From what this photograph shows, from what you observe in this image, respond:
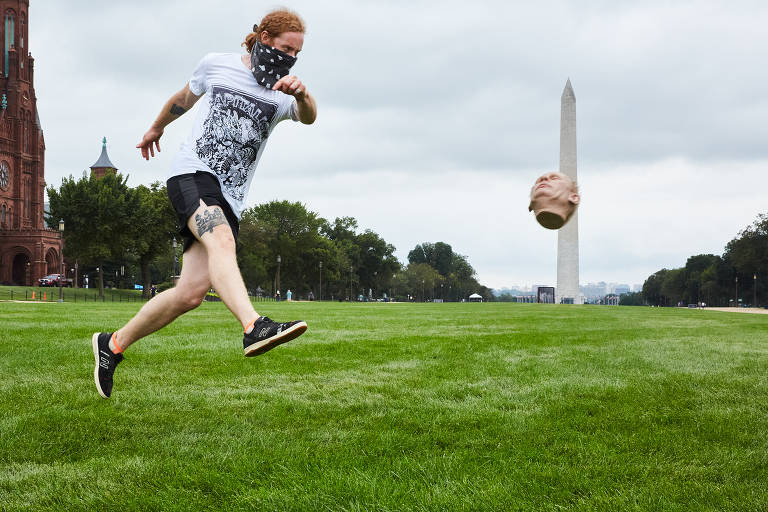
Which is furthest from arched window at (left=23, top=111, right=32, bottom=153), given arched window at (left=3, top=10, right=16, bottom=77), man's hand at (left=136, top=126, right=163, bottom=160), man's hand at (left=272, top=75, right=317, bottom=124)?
man's hand at (left=272, top=75, right=317, bottom=124)

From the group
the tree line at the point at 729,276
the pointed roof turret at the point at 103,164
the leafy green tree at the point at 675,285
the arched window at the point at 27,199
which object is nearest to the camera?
the tree line at the point at 729,276

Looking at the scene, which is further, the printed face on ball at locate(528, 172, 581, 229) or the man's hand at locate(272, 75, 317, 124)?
the man's hand at locate(272, 75, 317, 124)

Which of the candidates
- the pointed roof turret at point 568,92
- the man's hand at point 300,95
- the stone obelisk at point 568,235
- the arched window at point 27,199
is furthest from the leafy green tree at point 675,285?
the man's hand at point 300,95

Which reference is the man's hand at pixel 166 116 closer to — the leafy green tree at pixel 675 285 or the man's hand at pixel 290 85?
the man's hand at pixel 290 85

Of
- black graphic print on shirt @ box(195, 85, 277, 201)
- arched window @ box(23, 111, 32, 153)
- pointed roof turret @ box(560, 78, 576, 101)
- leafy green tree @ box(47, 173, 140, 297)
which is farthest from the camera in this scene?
arched window @ box(23, 111, 32, 153)

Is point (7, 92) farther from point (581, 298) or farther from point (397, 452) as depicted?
point (397, 452)

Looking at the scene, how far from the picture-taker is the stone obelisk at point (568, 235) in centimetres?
6694

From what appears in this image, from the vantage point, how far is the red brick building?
82.9 metres

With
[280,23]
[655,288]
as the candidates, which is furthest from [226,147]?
[655,288]

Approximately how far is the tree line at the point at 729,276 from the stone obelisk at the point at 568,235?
23627 millimetres

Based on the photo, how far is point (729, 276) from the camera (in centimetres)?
10931

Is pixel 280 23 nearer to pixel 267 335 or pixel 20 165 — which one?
pixel 267 335

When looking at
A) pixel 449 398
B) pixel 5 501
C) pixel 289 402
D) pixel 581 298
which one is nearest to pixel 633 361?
pixel 449 398

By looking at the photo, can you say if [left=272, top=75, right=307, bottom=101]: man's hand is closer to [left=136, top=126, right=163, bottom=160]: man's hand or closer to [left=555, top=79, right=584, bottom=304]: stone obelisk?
[left=136, top=126, right=163, bottom=160]: man's hand
